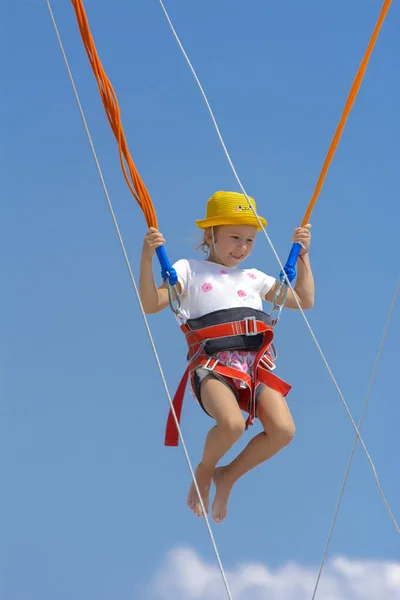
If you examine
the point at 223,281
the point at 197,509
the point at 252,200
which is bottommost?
the point at 197,509

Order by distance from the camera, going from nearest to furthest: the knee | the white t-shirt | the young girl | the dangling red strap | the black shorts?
the knee < the young girl < the black shorts < the white t-shirt < the dangling red strap

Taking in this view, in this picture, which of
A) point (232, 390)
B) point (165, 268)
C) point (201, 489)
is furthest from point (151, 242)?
point (201, 489)

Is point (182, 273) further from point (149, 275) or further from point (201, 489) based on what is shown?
point (201, 489)

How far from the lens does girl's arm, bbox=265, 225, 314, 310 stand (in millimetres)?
5984

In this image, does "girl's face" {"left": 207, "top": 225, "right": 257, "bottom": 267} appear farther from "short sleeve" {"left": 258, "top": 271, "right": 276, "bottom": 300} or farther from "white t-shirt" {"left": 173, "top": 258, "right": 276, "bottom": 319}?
"short sleeve" {"left": 258, "top": 271, "right": 276, "bottom": 300}

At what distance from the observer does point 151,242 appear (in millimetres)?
5711

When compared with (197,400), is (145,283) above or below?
above

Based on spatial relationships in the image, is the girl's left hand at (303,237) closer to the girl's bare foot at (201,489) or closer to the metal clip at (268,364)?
the metal clip at (268,364)

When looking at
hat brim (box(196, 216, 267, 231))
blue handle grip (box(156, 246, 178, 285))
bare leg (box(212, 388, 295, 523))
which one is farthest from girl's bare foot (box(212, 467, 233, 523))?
hat brim (box(196, 216, 267, 231))

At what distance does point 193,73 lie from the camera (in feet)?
19.6

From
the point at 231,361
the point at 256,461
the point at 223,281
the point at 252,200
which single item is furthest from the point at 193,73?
the point at 256,461

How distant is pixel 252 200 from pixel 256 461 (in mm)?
1646

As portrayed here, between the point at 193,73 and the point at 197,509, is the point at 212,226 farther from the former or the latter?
the point at 197,509

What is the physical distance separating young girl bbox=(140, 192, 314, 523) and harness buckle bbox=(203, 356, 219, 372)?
0.02m
